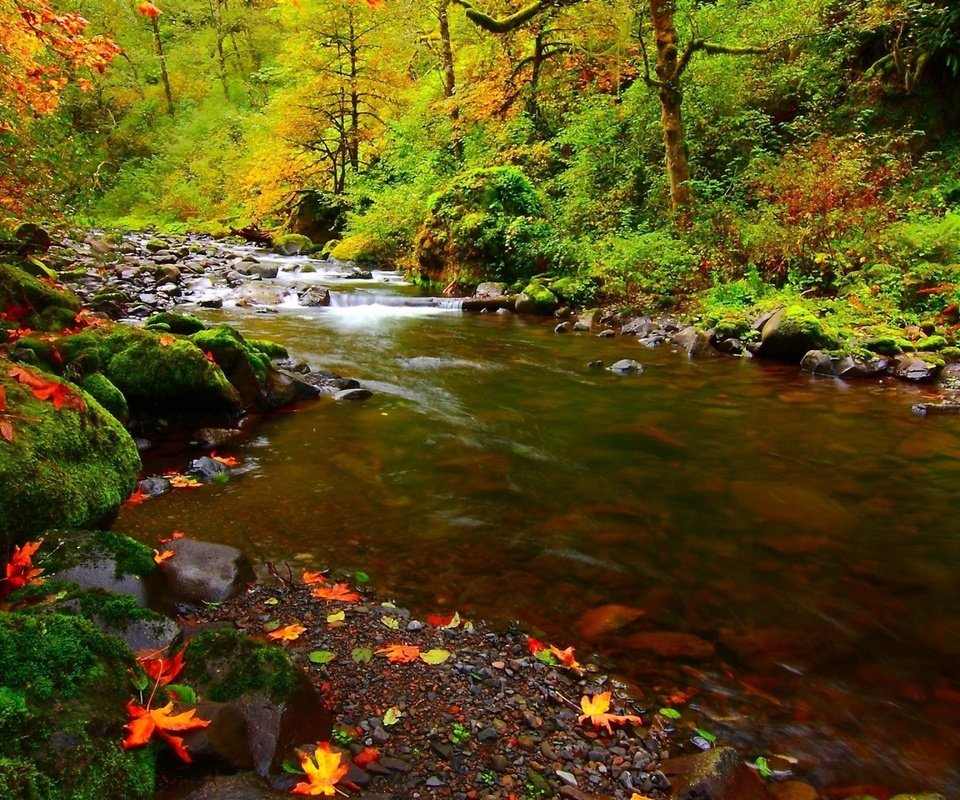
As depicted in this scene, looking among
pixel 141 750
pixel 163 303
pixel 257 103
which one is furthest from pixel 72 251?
pixel 257 103

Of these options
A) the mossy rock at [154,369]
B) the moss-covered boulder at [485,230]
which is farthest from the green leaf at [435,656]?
the moss-covered boulder at [485,230]

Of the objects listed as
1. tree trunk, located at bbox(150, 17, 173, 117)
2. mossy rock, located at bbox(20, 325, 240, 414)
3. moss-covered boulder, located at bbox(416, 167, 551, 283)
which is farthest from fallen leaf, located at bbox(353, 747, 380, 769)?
tree trunk, located at bbox(150, 17, 173, 117)

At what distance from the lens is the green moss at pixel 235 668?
2.13 metres

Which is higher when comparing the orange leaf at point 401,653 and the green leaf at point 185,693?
the green leaf at point 185,693

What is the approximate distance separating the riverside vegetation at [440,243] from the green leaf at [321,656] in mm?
12

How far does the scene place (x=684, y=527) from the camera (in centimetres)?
438

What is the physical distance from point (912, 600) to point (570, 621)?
2.01 m

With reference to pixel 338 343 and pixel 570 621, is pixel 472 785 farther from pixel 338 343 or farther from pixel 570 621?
pixel 338 343

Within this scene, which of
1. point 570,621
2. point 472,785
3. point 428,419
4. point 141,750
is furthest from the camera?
point 428,419

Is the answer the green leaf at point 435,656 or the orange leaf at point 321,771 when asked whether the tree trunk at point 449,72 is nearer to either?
the green leaf at point 435,656

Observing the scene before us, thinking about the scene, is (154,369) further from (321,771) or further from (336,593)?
(321,771)

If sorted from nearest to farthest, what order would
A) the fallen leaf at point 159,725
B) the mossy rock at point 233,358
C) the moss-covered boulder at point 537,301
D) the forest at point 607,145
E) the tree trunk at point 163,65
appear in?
the fallen leaf at point 159,725 → the mossy rock at point 233,358 → the forest at point 607,145 → the moss-covered boulder at point 537,301 → the tree trunk at point 163,65

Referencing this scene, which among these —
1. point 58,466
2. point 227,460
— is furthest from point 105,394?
point 58,466

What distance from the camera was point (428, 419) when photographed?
664 cm
